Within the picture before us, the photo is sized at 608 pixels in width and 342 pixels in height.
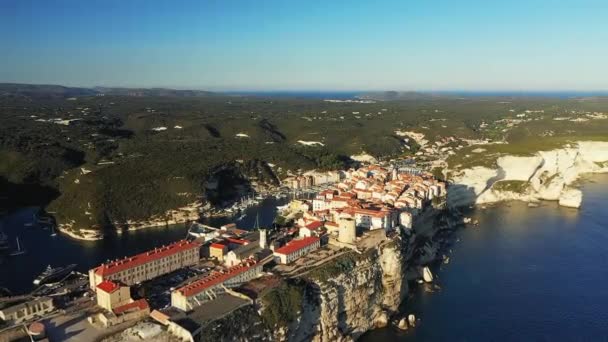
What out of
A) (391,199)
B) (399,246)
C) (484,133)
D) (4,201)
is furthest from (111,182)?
(484,133)

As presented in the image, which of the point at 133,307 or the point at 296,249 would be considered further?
the point at 296,249

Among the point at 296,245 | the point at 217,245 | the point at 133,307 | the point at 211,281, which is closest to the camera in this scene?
the point at 133,307

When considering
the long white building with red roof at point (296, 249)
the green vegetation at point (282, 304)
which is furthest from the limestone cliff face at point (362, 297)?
the long white building with red roof at point (296, 249)

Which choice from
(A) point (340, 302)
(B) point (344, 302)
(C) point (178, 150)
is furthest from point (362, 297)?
(C) point (178, 150)

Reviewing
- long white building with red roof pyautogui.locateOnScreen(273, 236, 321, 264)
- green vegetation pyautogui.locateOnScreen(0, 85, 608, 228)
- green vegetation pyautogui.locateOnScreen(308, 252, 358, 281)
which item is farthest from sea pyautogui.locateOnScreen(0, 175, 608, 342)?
long white building with red roof pyautogui.locateOnScreen(273, 236, 321, 264)

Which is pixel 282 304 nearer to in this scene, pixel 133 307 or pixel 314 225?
pixel 133 307

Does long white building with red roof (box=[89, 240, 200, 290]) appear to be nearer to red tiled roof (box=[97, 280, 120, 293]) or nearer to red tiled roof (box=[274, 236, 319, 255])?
red tiled roof (box=[97, 280, 120, 293])

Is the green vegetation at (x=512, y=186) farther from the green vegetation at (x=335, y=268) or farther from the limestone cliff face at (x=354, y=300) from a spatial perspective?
the green vegetation at (x=335, y=268)
